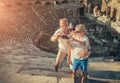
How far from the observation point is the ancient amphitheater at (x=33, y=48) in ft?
26.1

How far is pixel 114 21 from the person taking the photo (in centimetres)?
1942

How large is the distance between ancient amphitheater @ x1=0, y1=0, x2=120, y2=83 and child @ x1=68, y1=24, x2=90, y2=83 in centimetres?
61

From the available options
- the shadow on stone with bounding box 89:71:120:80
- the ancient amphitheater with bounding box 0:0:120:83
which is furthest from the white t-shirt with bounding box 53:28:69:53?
the shadow on stone with bounding box 89:71:120:80

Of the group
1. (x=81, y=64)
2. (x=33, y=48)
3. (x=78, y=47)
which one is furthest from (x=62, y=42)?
(x=33, y=48)

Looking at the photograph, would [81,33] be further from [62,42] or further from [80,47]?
[62,42]

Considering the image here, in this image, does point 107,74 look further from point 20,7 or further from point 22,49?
point 20,7

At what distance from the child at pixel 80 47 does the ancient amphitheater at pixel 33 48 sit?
2.01ft

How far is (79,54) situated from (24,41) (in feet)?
28.4

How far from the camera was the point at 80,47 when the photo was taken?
715 cm

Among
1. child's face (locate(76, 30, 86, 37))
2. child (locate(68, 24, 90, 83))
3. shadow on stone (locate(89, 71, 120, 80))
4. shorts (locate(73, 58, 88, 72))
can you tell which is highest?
child's face (locate(76, 30, 86, 37))

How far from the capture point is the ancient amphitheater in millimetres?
7965

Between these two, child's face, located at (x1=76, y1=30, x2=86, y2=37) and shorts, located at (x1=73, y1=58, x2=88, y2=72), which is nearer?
child's face, located at (x1=76, y1=30, x2=86, y2=37)

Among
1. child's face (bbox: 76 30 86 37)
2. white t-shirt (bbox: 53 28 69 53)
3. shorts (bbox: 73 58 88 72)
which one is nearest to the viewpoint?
child's face (bbox: 76 30 86 37)

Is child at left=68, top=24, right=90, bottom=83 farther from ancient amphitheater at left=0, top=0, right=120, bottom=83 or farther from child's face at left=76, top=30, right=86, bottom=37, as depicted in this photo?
ancient amphitheater at left=0, top=0, right=120, bottom=83
